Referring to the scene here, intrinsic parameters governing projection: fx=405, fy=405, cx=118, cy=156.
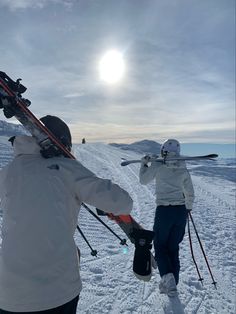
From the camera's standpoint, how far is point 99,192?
2.68 metres

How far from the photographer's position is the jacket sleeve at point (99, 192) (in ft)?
8.79

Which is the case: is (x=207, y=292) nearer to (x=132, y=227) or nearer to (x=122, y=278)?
(x=122, y=278)

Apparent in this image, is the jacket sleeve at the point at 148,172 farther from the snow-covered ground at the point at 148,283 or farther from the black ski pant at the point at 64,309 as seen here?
the black ski pant at the point at 64,309

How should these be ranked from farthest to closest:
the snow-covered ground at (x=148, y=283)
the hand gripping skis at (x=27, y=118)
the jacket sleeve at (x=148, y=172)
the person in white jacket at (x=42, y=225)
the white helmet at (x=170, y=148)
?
1. the jacket sleeve at (x=148, y=172)
2. the white helmet at (x=170, y=148)
3. the snow-covered ground at (x=148, y=283)
4. the hand gripping skis at (x=27, y=118)
5. the person in white jacket at (x=42, y=225)

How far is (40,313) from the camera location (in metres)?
2.58

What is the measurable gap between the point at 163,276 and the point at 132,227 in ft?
8.89

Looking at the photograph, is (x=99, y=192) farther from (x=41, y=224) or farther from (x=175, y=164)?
(x=175, y=164)

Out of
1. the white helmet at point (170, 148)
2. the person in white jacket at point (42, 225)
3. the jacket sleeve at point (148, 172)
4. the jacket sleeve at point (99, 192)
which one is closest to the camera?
the person in white jacket at point (42, 225)

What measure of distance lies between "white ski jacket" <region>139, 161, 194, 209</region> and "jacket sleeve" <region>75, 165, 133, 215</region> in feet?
11.1

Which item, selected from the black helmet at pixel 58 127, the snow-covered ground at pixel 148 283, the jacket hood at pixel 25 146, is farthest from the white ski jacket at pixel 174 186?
the jacket hood at pixel 25 146

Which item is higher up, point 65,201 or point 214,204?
point 65,201

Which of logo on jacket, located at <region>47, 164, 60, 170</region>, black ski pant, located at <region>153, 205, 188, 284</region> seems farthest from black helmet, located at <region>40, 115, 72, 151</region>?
black ski pant, located at <region>153, 205, 188, 284</region>

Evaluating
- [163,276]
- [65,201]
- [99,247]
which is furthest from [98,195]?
[99,247]

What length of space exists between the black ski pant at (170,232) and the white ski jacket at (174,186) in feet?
0.34
